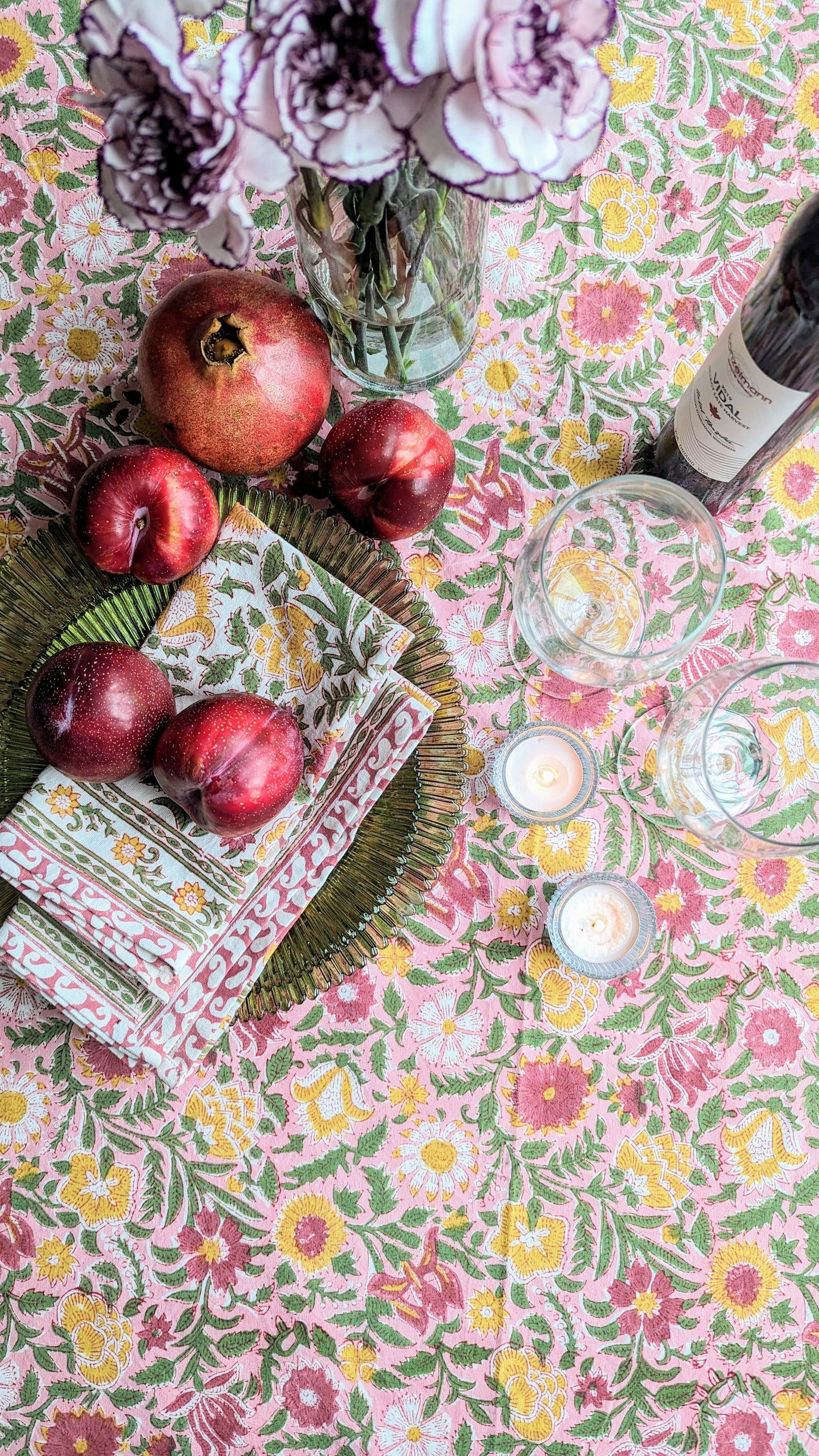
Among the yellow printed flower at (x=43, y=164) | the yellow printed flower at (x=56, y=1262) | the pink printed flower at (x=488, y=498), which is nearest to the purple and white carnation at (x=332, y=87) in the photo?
the pink printed flower at (x=488, y=498)

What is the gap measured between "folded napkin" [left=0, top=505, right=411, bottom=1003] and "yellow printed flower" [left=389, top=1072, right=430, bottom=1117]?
0.17 meters

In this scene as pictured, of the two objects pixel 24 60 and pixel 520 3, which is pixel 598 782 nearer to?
pixel 520 3

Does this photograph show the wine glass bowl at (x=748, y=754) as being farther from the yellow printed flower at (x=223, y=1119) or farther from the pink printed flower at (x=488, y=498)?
the yellow printed flower at (x=223, y=1119)

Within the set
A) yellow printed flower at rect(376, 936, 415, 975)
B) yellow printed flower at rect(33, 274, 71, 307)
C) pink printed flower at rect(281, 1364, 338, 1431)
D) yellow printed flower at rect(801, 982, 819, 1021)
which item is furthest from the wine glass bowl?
yellow printed flower at rect(33, 274, 71, 307)

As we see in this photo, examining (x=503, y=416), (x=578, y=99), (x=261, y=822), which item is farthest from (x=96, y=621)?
(x=578, y=99)

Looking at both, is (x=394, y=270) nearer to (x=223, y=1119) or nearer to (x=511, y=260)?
(x=511, y=260)

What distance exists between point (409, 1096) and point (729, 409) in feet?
1.58

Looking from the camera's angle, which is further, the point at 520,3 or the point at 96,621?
the point at 96,621

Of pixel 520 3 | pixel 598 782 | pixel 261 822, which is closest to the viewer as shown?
pixel 520 3

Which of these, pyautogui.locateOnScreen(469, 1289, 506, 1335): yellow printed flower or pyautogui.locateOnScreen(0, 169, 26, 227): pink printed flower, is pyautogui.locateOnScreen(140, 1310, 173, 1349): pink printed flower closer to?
pyautogui.locateOnScreen(469, 1289, 506, 1335): yellow printed flower

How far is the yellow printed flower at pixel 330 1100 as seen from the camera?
646 millimetres

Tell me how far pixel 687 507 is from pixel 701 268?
0.75 feet

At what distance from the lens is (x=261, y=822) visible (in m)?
0.58

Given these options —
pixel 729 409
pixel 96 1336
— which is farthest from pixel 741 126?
pixel 96 1336
